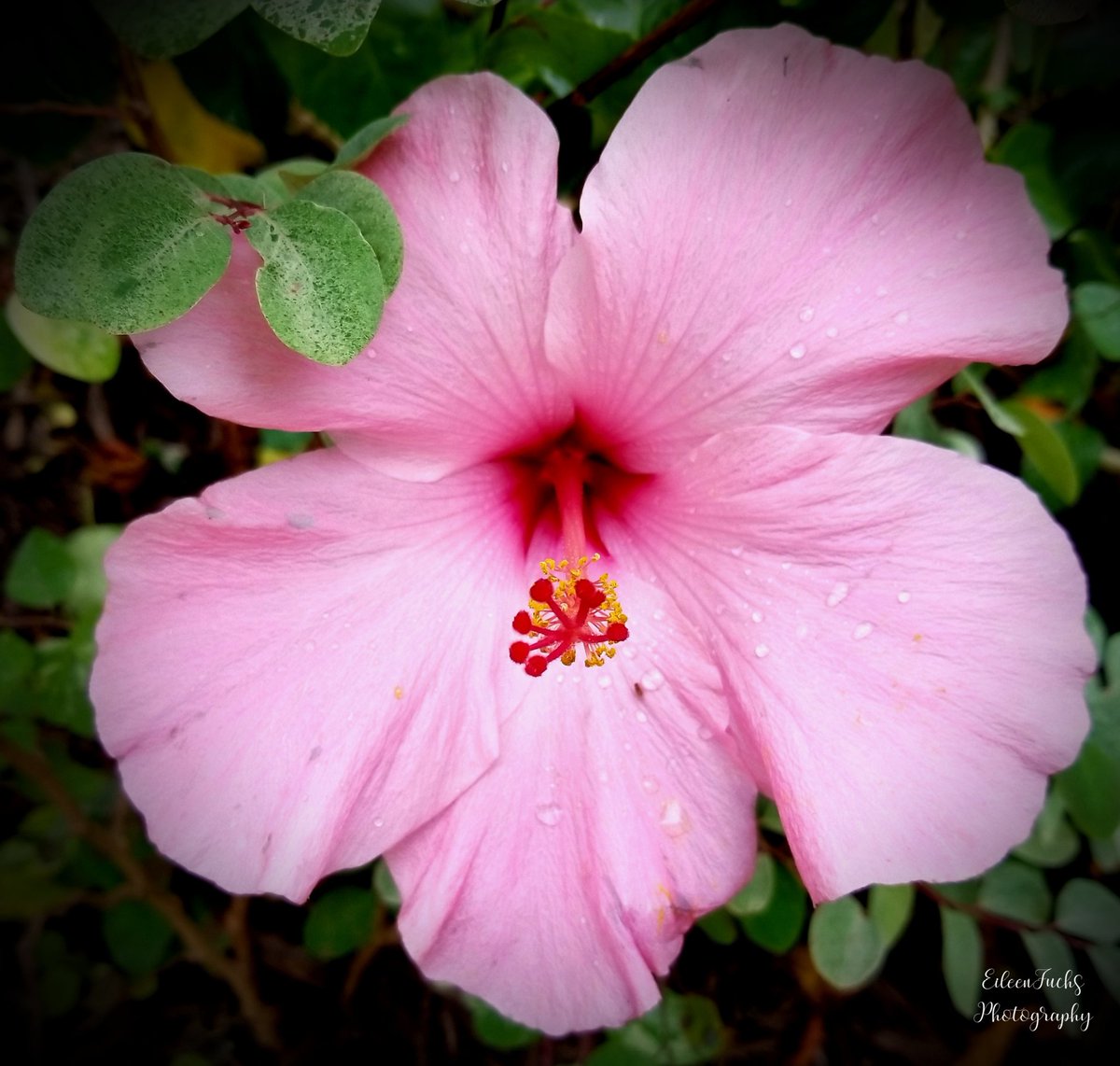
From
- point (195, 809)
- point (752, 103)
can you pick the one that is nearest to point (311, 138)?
point (752, 103)

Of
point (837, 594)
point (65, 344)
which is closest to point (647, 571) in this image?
point (837, 594)

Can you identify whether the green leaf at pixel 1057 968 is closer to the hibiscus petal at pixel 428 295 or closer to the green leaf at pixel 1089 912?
the green leaf at pixel 1089 912

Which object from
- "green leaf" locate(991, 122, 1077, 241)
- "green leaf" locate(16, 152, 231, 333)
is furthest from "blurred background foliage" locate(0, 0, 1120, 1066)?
"green leaf" locate(16, 152, 231, 333)

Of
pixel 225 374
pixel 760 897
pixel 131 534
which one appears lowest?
pixel 760 897

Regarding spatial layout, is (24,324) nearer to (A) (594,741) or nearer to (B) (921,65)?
(A) (594,741)

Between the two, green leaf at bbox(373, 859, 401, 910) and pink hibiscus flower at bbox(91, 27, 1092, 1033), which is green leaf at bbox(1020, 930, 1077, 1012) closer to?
pink hibiscus flower at bbox(91, 27, 1092, 1033)

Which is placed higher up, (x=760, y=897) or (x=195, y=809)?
(x=195, y=809)

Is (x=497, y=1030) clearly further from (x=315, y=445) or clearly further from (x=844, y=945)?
(x=315, y=445)
